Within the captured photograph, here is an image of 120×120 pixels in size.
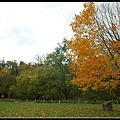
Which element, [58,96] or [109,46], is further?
[58,96]

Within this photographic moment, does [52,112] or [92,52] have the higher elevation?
[92,52]

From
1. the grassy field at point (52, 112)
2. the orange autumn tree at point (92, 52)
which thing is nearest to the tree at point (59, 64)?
the grassy field at point (52, 112)

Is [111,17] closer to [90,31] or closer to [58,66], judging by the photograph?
[90,31]

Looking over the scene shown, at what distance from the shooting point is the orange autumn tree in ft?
58.0

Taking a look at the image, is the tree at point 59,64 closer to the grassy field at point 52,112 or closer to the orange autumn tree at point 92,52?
the grassy field at point 52,112

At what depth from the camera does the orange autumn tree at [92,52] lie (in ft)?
58.0

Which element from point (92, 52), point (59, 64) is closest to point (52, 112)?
point (92, 52)

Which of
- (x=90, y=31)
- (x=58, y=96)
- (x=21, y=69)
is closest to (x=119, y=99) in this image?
(x=58, y=96)

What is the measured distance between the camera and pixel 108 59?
18.5 meters

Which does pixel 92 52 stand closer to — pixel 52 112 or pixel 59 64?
pixel 52 112

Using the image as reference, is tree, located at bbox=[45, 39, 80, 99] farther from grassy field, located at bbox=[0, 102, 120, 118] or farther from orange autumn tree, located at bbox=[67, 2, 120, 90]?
orange autumn tree, located at bbox=[67, 2, 120, 90]

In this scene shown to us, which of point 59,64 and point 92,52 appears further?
point 59,64

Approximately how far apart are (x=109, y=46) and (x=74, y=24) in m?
3.07

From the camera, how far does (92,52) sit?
17969 millimetres
